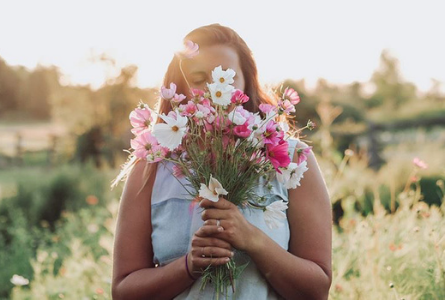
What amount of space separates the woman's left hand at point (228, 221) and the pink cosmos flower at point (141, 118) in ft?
1.08

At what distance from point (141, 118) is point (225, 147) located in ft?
0.98

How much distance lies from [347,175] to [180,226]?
544 centimetres

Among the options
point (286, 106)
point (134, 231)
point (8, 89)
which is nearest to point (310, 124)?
point (286, 106)

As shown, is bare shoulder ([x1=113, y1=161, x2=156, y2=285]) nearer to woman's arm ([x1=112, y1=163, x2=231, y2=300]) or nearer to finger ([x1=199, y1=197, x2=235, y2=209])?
woman's arm ([x1=112, y1=163, x2=231, y2=300])

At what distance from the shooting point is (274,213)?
161 cm

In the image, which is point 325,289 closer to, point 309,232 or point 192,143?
point 309,232

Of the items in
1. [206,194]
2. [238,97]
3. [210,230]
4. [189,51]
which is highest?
[189,51]

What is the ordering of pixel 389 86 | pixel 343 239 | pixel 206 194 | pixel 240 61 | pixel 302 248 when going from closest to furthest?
1. pixel 206 194
2. pixel 302 248
3. pixel 240 61
4. pixel 343 239
5. pixel 389 86

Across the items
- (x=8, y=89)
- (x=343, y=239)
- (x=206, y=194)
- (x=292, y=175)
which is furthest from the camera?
(x=8, y=89)

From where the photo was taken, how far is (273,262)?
1661 millimetres

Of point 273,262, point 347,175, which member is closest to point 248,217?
point 273,262

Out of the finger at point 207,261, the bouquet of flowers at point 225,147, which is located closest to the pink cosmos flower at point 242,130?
the bouquet of flowers at point 225,147

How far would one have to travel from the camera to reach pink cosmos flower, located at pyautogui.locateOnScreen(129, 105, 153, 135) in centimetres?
171

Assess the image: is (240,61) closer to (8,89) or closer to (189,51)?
(189,51)
